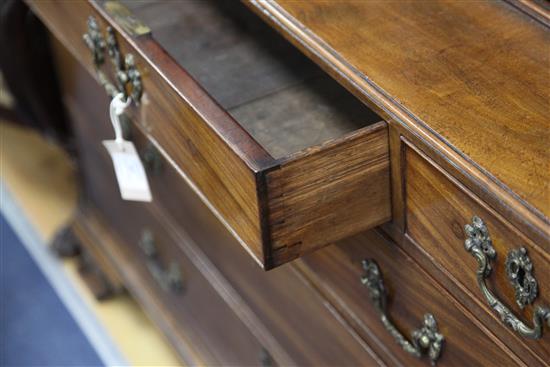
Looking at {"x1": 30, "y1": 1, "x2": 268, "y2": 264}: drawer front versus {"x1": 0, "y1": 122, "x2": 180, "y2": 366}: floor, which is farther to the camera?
{"x1": 0, "y1": 122, "x2": 180, "y2": 366}: floor

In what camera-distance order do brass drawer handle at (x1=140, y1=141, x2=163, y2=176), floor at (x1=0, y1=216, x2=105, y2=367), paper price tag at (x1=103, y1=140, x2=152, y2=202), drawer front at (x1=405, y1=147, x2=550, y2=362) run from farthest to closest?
floor at (x1=0, y1=216, x2=105, y2=367), brass drawer handle at (x1=140, y1=141, x2=163, y2=176), paper price tag at (x1=103, y1=140, x2=152, y2=202), drawer front at (x1=405, y1=147, x2=550, y2=362)

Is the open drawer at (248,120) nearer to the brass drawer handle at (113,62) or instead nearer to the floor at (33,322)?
the brass drawer handle at (113,62)

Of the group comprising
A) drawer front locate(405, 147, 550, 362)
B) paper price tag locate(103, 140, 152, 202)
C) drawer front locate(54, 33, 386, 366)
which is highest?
drawer front locate(405, 147, 550, 362)

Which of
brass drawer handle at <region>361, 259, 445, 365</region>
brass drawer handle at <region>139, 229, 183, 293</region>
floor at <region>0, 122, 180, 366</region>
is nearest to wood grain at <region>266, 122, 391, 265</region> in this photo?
brass drawer handle at <region>361, 259, 445, 365</region>

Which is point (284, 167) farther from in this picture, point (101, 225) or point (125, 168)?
point (101, 225)

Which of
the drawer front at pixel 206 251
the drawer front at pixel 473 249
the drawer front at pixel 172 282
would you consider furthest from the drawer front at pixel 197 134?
the drawer front at pixel 172 282

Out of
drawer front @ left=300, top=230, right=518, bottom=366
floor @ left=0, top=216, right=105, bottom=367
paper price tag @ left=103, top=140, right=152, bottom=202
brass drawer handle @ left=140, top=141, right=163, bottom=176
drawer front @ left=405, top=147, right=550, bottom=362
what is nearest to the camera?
drawer front @ left=405, top=147, right=550, bottom=362

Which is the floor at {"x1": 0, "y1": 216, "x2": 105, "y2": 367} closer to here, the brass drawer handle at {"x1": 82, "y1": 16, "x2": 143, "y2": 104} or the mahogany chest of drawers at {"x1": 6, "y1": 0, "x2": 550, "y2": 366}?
the mahogany chest of drawers at {"x1": 6, "y1": 0, "x2": 550, "y2": 366}

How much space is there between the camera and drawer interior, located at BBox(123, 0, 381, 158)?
0.85m

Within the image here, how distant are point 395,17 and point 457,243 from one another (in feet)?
0.70

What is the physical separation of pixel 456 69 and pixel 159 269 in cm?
79

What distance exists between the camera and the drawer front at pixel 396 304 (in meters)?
0.81

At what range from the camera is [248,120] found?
2.85 feet

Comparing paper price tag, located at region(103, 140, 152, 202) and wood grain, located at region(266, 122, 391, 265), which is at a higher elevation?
wood grain, located at region(266, 122, 391, 265)
